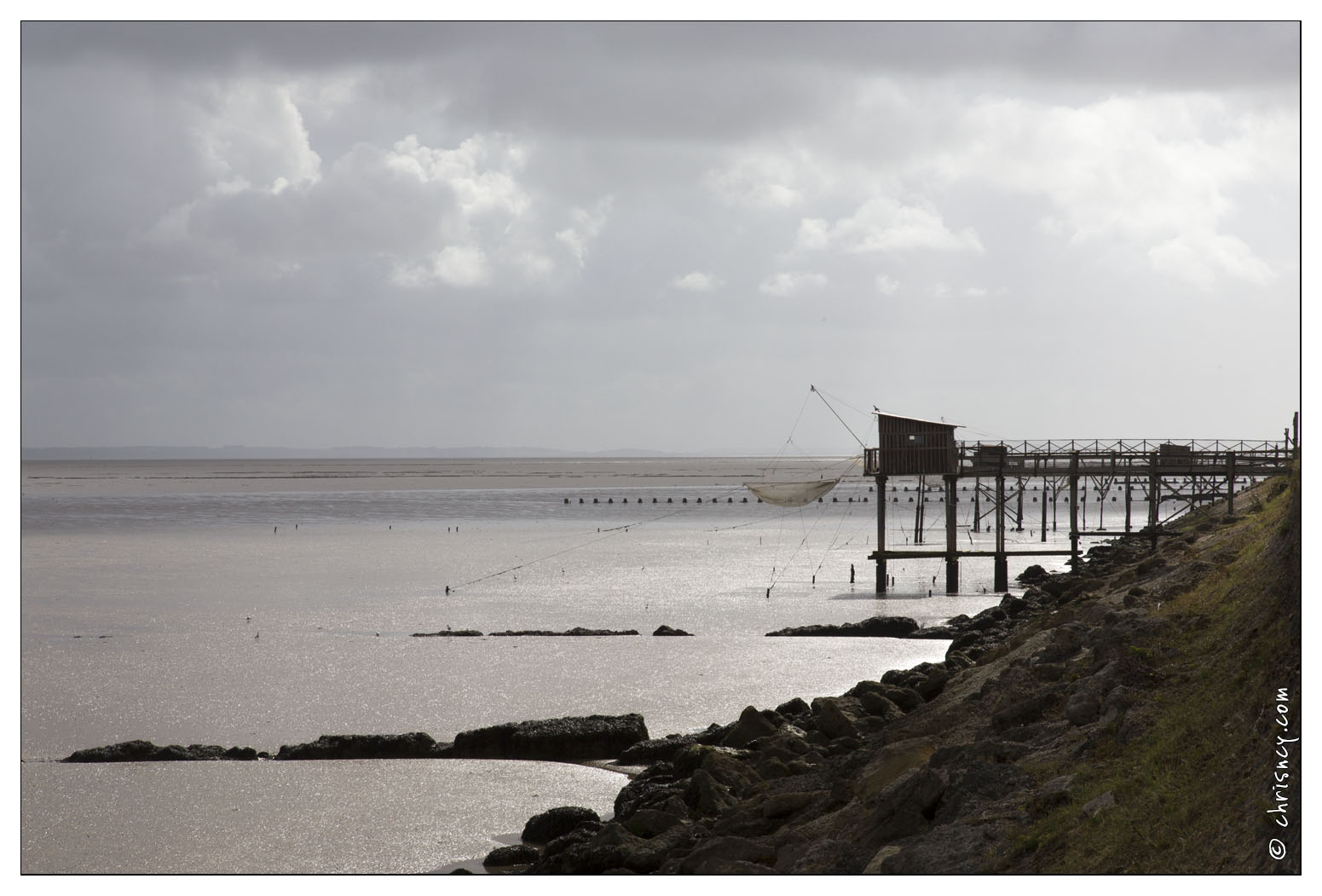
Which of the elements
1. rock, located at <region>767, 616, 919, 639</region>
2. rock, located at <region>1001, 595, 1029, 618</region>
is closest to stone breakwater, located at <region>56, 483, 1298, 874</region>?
rock, located at <region>1001, 595, 1029, 618</region>

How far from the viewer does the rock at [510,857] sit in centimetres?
1484

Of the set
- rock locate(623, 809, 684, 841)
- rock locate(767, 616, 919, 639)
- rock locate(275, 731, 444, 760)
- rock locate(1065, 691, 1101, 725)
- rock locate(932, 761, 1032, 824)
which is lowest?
rock locate(275, 731, 444, 760)

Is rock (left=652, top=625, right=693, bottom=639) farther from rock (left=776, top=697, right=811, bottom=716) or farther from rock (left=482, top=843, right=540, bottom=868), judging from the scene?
rock (left=482, top=843, right=540, bottom=868)

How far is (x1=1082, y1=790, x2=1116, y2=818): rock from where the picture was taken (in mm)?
10297

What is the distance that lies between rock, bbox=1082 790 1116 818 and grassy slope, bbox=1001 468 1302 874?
54 mm

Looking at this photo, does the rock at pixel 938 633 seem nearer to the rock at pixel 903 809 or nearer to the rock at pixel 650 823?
the rock at pixel 650 823

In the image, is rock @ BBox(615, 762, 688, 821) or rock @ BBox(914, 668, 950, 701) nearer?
rock @ BBox(615, 762, 688, 821)

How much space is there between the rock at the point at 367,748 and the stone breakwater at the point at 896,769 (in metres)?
3.76

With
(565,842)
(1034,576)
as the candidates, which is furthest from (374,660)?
(1034,576)

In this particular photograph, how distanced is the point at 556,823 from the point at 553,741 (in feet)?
16.3

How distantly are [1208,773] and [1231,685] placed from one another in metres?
1.66

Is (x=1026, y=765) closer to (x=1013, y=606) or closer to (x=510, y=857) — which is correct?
(x=510, y=857)

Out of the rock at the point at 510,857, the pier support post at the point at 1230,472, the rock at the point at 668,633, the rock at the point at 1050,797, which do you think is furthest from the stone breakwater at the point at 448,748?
the pier support post at the point at 1230,472

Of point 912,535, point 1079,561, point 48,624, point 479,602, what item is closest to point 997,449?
point 1079,561
